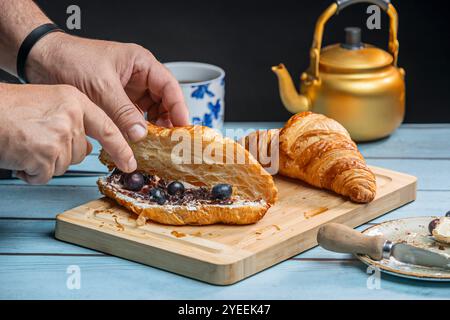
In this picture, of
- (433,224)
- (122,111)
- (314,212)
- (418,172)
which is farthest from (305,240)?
(418,172)

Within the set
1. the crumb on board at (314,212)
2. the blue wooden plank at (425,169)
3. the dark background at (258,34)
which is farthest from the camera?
the dark background at (258,34)

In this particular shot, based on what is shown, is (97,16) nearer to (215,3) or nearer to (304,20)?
(215,3)

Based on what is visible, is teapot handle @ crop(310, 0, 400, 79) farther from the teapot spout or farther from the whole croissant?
the whole croissant

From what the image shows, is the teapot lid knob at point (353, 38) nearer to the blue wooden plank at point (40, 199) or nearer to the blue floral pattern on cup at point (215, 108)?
the blue floral pattern on cup at point (215, 108)

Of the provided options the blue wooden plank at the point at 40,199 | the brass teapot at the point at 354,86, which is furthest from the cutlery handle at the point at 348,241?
the brass teapot at the point at 354,86

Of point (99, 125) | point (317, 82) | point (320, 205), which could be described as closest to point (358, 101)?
point (317, 82)

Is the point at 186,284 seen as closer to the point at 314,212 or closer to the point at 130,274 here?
the point at 130,274
